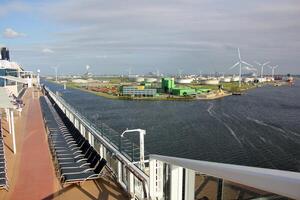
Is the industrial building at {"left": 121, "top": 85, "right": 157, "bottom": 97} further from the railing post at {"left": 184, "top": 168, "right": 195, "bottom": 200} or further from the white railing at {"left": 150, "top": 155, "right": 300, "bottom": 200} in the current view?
the railing post at {"left": 184, "top": 168, "right": 195, "bottom": 200}

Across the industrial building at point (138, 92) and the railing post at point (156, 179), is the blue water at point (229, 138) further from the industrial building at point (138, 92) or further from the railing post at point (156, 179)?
the industrial building at point (138, 92)

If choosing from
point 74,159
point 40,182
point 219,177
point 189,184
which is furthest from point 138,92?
point 219,177

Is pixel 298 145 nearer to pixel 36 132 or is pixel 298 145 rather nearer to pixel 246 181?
pixel 36 132

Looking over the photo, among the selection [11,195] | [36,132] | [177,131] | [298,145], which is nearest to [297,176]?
[11,195]

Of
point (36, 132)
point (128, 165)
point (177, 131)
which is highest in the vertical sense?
point (128, 165)

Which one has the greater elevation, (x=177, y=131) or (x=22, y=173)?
(x=22, y=173)

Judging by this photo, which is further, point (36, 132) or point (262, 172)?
point (36, 132)

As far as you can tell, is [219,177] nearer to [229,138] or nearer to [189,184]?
[189,184]

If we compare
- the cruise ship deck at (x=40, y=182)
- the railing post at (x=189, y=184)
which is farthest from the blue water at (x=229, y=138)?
the railing post at (x=189, y=184)
